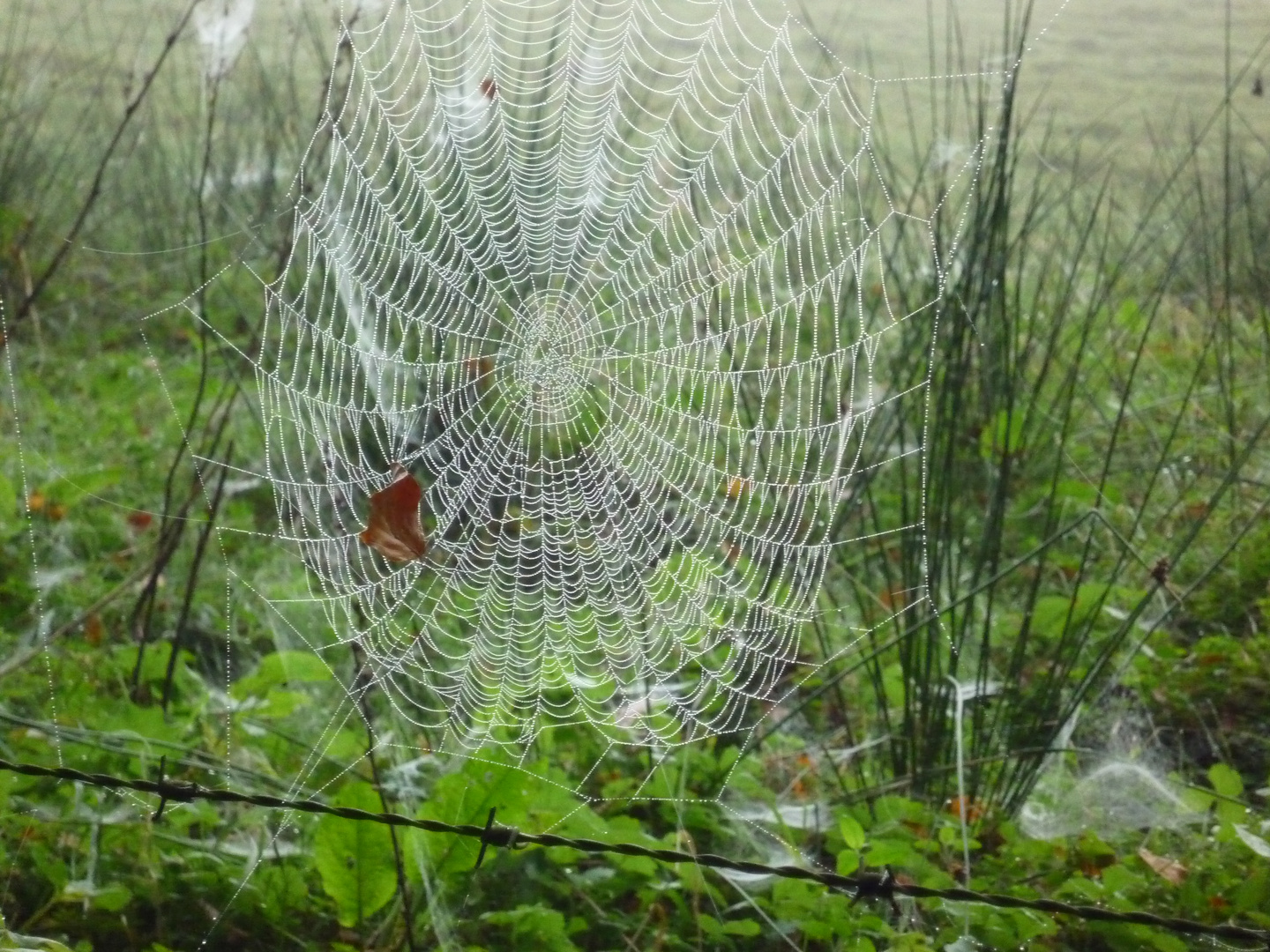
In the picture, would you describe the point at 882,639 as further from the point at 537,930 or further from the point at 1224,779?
the point at 537,930

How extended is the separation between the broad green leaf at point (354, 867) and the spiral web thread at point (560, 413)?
8.4 inches

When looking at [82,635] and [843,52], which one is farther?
[843,52]

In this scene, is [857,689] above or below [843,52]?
below

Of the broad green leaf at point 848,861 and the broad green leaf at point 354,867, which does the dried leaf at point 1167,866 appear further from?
the broad green leaf at point 354,867

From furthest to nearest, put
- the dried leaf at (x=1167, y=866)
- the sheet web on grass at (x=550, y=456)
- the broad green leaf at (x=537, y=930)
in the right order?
1. the sheet web on grass at (x=550, y=456)
2. the dried leaf at (x=1167, y=866)
3. the broad green leaf at (x=537, y=930)

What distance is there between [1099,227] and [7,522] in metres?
2.86

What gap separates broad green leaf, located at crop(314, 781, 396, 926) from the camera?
1.63m

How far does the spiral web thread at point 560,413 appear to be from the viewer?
6.44 ft

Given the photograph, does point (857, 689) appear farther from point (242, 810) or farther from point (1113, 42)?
point (1113, 42)

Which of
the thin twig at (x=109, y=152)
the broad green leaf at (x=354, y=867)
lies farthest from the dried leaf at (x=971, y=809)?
the thin twig at (x=109, y=152)

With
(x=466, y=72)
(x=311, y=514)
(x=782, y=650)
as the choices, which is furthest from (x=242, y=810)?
(x=466, y=72)

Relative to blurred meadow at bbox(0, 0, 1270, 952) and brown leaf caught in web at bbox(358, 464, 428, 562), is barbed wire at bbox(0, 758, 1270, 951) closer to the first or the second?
blurred meadow at bbox(0, 0, 1270, 952)

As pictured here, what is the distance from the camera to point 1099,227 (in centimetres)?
364

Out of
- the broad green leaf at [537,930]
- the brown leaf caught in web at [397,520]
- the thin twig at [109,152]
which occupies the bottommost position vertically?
the broad green leaf at [537,930]
